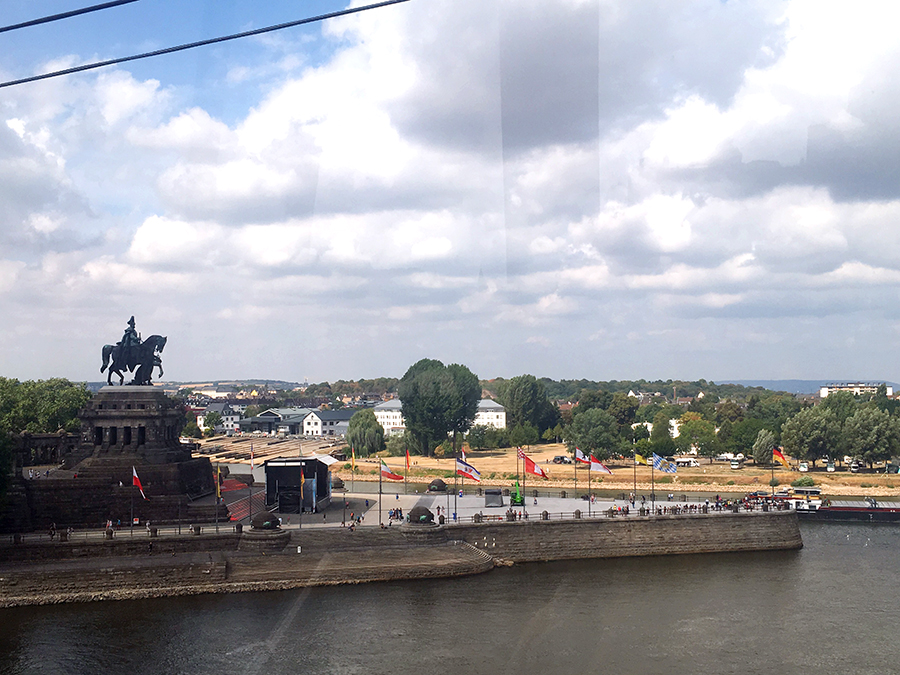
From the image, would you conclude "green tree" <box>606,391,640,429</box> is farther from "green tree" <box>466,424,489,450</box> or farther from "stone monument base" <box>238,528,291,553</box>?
"stone monument base" <box>238,528,291,553</box>

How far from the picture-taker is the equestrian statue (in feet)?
205

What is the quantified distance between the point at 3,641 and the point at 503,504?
1547 inches

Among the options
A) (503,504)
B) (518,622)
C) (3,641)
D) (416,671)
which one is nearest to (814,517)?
(503,504)

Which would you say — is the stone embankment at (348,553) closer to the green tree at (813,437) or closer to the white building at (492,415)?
the green tree at (813,437)

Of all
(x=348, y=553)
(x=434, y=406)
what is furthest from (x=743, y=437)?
(x=348, y=553)

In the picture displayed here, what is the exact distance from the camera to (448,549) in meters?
54.4

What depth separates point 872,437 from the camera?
109m

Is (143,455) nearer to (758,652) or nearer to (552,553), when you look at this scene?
(552,553)

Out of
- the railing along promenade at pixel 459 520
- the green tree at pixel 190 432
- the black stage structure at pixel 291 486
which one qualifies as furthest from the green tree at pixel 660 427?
the green tree at pixel 190 432

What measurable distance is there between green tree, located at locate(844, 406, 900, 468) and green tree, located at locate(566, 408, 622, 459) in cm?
3277

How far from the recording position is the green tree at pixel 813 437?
112188mm

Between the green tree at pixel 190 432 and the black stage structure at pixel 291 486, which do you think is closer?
the black stage structure at pixel 291 486

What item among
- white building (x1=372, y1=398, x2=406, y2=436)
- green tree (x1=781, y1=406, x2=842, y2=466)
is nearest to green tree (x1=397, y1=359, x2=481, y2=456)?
white building (x1=372, y1=398, x2=406, y2=436)

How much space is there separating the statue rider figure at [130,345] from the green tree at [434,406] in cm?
7398
